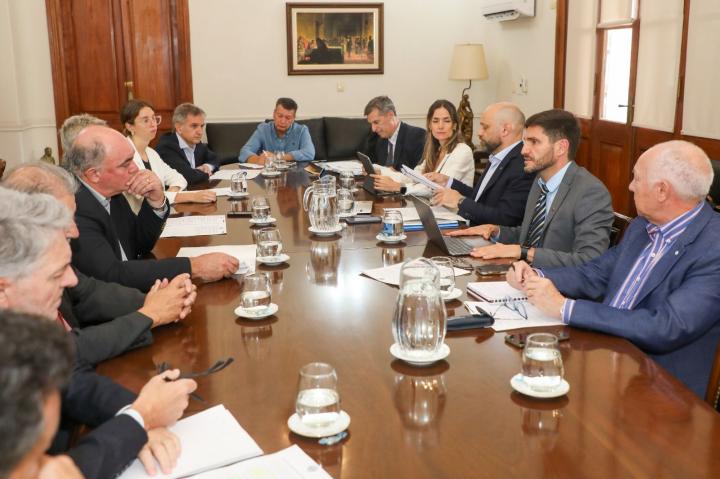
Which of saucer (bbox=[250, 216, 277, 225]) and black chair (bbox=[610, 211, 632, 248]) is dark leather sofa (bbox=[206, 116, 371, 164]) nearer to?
saucer (bbox=[250, 216, 277, 225])

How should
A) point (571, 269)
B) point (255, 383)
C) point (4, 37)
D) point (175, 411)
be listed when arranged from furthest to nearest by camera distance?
point (4, 37)
point (571, 269)
point (255, 383)
point (175, 411)

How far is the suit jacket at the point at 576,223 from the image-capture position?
2.87m

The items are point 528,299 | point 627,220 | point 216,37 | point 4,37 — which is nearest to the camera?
point 528,299

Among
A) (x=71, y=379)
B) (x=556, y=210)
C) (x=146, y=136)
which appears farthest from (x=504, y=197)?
(x=71, y=379)

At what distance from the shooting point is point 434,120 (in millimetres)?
4832

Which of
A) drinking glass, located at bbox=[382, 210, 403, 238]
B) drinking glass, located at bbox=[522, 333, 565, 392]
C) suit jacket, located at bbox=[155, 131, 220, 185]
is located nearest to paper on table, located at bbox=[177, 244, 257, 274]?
drinking glass, located at bbox=[382, 210, 403, 238]

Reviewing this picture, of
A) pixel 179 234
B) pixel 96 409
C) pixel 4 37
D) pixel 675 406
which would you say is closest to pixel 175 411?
pixel 96 409

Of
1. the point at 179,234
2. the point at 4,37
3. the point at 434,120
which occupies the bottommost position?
the point at 179,234

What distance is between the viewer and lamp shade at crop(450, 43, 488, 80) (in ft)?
25.6

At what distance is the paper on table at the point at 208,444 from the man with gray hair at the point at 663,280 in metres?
0.97

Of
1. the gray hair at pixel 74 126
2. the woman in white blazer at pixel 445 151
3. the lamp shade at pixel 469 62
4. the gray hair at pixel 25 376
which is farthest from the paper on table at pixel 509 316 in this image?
the lamp shade at pixel 469 62

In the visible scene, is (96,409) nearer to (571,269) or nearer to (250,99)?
(571,269)

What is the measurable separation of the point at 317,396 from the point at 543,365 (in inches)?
18.7

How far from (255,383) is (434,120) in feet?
11.1
